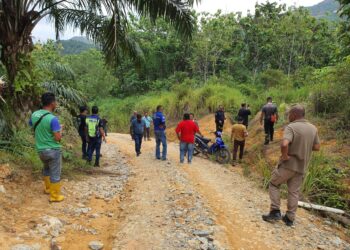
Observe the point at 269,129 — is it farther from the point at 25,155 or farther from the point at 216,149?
the point at 25,155

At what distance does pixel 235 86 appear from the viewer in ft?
75.5

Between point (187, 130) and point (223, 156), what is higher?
point (187, 130)

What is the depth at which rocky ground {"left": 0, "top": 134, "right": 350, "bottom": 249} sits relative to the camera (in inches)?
168

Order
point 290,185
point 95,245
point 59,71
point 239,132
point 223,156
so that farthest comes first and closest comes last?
point 59,71 → point 223,156 → point 239,132 → point 290,185 → point 95,245

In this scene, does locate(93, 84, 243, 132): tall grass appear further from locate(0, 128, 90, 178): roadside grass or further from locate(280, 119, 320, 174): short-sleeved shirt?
locate(280, 119, 320, 174): short-sleeved shirt

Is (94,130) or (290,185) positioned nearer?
(290,185)

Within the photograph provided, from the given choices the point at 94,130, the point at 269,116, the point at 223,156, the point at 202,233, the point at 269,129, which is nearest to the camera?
the point at 202,233

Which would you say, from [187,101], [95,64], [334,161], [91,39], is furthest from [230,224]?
[95,64]

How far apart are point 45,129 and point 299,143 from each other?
13.2 ft

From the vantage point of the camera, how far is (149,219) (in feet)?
16.7

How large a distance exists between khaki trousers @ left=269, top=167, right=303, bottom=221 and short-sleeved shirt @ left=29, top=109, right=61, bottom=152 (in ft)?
11.8

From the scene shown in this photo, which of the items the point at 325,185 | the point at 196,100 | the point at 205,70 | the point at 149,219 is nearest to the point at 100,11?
the point at 149,219

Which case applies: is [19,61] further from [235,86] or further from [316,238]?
[235,86]

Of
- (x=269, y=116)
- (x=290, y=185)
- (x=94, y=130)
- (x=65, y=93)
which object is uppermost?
(x=65, y=93)
